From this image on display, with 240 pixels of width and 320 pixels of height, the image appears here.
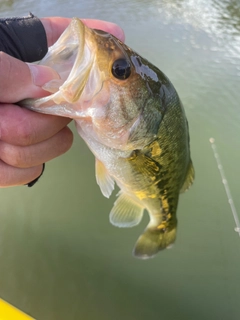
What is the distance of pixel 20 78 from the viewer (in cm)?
78

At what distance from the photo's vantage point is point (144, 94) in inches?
36.9

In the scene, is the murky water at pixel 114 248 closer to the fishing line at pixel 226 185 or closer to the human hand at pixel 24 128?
the fishing line at pixel 226 185

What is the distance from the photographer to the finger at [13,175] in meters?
0.98

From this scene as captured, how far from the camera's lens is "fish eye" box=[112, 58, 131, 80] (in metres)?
0.85

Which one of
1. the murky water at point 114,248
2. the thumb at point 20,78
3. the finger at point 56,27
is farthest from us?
the murky water at point 114,248

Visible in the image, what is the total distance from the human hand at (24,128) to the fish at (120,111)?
0.10ft

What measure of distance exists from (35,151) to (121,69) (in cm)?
A: 36

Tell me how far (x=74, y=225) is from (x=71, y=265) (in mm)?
272

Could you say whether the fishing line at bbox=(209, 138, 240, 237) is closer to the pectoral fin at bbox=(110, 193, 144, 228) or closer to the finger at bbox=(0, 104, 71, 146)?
the pectoral fin at bbox=(110, 193, 144, 228)

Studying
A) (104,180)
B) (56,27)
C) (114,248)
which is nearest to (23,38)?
(56,27)

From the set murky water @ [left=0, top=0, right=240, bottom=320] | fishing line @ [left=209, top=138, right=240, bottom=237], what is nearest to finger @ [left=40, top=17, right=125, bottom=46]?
murky water @ [left=0, top=0, right=240, bottom=320]

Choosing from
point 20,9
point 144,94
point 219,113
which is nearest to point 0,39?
point 144,94

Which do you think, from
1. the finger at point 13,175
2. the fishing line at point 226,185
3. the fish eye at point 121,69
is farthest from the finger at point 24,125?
the fishing line at point 226,185

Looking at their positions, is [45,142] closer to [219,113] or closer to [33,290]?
[33,290]
